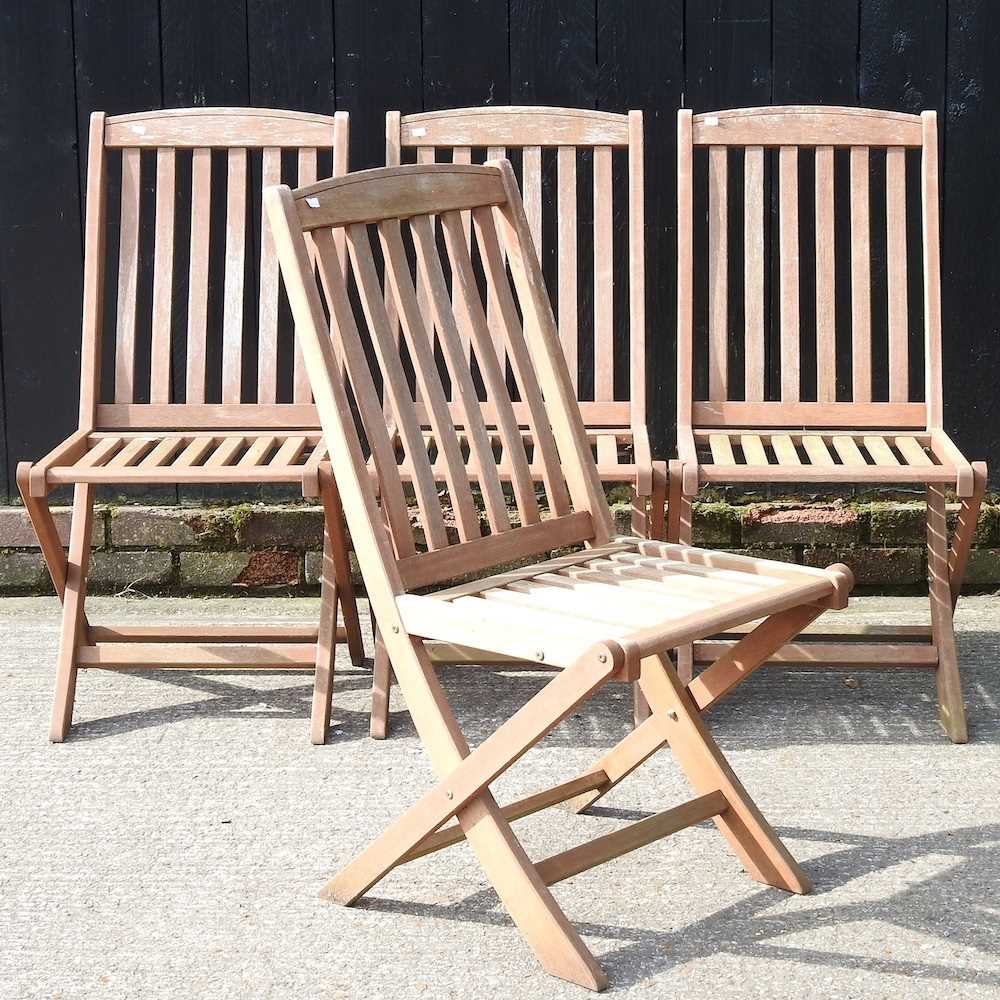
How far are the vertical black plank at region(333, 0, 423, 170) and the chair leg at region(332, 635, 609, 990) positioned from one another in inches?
84.7

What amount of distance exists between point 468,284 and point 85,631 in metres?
1.37

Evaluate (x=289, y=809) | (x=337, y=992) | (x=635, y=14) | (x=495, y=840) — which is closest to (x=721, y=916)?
(x=495, y=840)

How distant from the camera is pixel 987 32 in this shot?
12.6ft

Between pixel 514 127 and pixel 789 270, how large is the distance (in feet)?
2.45

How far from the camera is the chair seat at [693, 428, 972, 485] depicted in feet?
9.43

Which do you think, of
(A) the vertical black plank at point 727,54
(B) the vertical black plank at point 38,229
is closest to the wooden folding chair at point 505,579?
(A) the vertical black plank at point 727,54

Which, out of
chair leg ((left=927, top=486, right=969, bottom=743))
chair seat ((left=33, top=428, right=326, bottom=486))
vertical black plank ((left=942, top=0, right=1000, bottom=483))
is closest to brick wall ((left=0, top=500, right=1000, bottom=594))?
vertical black plank ((left=942, top=0, right=1000, bottom=483))

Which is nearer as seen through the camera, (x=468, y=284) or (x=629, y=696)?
(x=468, y=284)

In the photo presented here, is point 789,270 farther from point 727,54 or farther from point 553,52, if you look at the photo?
point 553,52

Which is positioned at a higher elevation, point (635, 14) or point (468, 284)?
point (635, 14)

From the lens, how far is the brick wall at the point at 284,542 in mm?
3980

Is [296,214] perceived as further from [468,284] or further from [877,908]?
[877,908]

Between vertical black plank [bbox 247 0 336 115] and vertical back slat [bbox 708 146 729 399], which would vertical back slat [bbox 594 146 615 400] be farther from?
vertical black plank [bbox 247 0 336 115]

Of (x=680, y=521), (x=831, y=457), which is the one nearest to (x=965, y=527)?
(x=831, y=457)
